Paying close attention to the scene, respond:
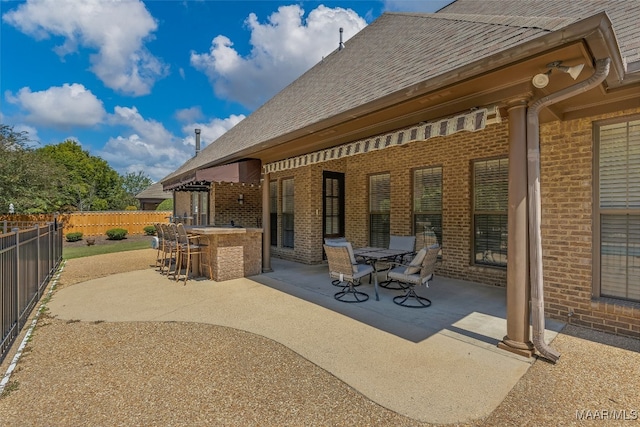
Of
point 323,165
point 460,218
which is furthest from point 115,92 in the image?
point 460,218

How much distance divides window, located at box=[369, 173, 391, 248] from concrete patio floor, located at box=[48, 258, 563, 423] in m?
2.29

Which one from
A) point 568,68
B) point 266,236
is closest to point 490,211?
point 568,68

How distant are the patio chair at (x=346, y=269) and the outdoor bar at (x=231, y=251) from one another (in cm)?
307

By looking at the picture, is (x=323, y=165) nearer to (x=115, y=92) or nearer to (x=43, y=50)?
(x=43, y=50)

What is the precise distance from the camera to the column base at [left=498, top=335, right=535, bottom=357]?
3.79m

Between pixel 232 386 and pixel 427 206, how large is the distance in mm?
6790

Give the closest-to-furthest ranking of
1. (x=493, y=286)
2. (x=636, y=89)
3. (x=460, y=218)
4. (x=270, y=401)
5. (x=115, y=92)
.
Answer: (x=270, y=401), (x=636, y=89), (x=493, y=286), (x=460, y=218), (x=115, y=92)

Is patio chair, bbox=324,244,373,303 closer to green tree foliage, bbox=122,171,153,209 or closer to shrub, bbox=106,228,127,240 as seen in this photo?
shrub, bbox=106,228,127,240

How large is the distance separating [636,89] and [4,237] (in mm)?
8933

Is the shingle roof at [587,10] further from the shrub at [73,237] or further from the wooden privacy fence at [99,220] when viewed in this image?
the wooden privacy fence at [99,220]

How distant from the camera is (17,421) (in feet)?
8.84

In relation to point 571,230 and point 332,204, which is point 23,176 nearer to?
point 332,204

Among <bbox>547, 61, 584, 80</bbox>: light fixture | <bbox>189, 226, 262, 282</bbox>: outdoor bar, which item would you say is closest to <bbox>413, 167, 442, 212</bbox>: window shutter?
<bbox>189, 226, 262, 282</bbox>: outdoor bar

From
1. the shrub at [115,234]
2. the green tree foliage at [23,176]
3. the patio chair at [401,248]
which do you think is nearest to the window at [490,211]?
the patio chair at [401,248]
